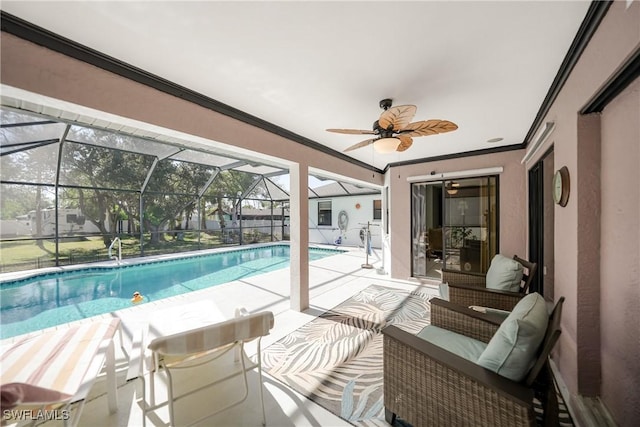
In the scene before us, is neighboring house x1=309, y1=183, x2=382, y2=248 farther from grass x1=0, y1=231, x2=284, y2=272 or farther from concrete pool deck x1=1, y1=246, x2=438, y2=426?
grass x1=0, y1=231, x2=284, y2=272

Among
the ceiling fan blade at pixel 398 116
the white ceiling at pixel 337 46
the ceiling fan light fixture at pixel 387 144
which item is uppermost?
the white ceiling at pixel 337 46

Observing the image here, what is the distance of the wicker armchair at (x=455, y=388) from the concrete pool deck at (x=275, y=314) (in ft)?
1.58

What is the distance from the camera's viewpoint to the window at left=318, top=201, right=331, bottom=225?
38.2 feet

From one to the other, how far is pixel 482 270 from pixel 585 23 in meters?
4.05

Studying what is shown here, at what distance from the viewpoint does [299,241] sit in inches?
135

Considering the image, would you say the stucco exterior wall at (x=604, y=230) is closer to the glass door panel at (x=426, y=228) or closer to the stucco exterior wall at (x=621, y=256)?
the stucco exterior wall at (x=621, y=256)

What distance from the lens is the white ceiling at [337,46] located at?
132 centimetres

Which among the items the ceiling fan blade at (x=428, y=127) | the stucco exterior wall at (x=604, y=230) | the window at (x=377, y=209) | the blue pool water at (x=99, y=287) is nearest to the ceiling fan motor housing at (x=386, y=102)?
the ceiling fan blade at (x=428, y=127)

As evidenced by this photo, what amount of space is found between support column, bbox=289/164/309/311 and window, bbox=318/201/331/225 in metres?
8.13

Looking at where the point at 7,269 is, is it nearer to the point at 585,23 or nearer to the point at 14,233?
the point at 14,233

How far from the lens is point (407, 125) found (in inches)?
84.0

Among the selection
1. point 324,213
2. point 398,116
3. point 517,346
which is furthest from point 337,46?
point 324,213

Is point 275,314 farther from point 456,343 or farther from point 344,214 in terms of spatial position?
point 344,214

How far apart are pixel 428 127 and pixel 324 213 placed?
383 inches
